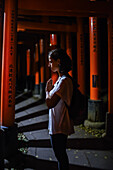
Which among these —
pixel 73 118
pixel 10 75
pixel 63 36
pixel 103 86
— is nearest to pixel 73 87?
pixel 73 118

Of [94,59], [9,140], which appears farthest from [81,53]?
[9,140]

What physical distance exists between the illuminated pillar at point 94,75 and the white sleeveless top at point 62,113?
13.1ft

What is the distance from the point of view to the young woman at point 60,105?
69.4 inches

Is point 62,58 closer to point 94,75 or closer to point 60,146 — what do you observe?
point 60,146

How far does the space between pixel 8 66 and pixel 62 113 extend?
2111mm

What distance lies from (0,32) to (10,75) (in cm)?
98

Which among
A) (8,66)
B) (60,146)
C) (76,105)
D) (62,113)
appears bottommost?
(60,146)

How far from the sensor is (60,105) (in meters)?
1.88

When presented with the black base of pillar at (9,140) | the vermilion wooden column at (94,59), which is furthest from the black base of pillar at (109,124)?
the black base of pillar at (9,140)

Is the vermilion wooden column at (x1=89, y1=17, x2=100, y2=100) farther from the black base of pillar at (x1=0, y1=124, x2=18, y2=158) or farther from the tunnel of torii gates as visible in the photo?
the black base of pillar at (x1=0, y1=124, x2=18, y2=158)

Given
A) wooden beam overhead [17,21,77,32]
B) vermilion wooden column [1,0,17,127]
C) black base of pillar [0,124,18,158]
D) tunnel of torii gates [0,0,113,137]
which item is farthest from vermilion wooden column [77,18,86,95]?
black base of pillar [0,124,18,158]

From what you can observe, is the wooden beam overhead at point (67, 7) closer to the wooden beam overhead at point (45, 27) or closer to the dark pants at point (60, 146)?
the wooden beam overhead at point (45, 27)

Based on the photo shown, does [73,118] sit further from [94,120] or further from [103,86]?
[103,86]

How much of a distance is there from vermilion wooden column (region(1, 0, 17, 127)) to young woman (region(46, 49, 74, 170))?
5.93 ft
